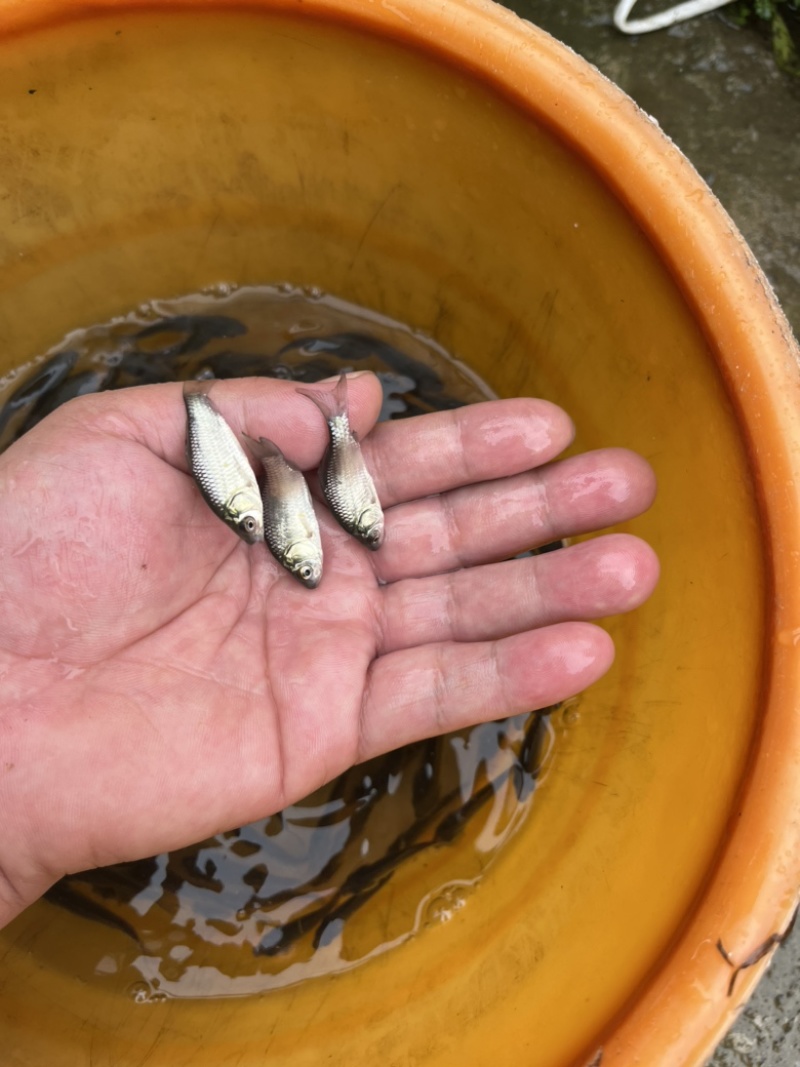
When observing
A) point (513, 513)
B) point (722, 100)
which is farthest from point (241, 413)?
point (722, 100)

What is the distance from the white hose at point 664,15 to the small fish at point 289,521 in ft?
8.80

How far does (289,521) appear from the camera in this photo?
7.35ft

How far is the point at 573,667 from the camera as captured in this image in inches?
78.8

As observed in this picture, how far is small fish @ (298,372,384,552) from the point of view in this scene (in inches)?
87.8

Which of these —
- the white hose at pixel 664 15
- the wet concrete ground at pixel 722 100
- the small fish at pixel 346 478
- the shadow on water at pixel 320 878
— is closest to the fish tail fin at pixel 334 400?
the small fish at pixel 346 478

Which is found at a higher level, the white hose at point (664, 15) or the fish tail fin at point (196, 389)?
the white hose at point (664, 15)

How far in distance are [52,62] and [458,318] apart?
1.47 metres

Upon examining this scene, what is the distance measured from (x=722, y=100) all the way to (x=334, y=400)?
2.55 m

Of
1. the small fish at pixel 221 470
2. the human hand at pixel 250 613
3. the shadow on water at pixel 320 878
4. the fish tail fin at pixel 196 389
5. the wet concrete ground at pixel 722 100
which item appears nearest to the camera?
the human hand at pixel 250 613

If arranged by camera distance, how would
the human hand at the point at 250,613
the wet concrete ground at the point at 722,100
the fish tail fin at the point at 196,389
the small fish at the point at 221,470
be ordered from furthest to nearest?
the wet concrete ground at the point at 722,100 → the fish tail fin at the point at 196,389 → the small fish at the point at 221,470 → the human hand at the point at 250,613

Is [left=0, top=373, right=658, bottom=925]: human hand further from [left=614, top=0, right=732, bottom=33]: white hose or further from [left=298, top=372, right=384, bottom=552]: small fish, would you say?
[left=614, top=0, right=732, bottom=33]: white hose

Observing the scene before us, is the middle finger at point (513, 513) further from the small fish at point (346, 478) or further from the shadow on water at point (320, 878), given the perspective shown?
the shadow on water at point (320, 878)

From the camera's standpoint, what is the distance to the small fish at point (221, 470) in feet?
7.06

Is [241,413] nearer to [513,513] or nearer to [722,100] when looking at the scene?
[513,513]
